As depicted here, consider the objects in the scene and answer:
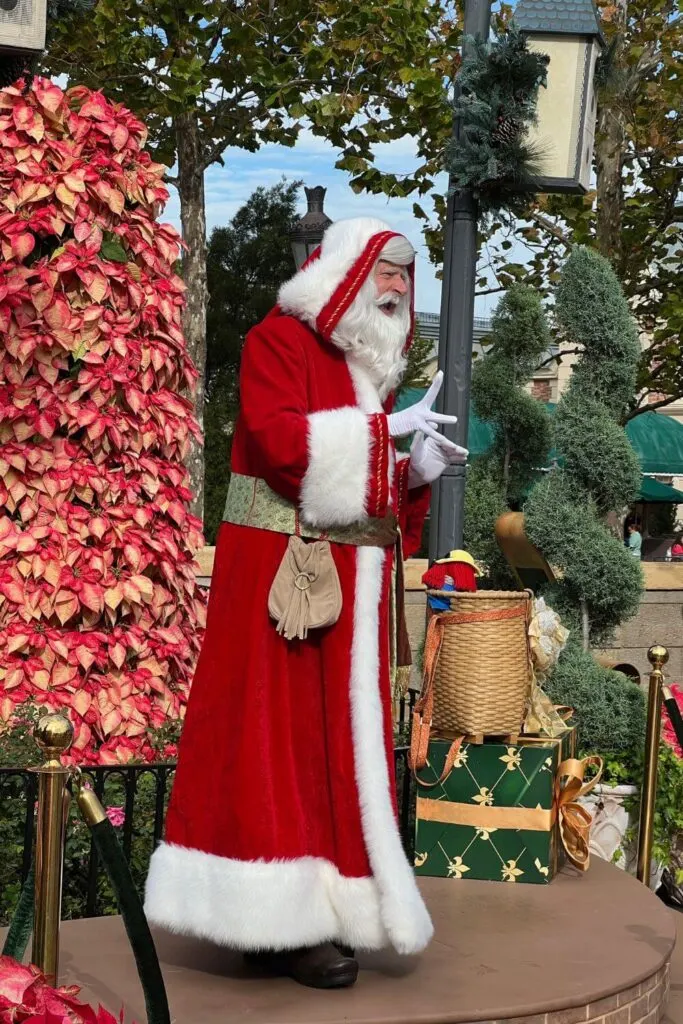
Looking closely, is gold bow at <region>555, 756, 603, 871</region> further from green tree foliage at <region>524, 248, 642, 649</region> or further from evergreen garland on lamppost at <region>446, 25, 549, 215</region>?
evergreen garland on lamppost at <region>446, 25, 549, 215</region>

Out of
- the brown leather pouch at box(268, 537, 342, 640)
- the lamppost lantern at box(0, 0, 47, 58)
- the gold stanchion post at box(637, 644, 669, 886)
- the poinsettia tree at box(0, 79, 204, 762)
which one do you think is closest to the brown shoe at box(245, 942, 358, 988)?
the brown leather pouch at box(268, 537, 342, 640)

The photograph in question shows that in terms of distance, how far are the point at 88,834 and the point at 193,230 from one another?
443 inches

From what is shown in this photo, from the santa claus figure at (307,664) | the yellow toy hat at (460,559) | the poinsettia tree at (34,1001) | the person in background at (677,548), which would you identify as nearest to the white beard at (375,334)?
the santa claus figure at (307,664)

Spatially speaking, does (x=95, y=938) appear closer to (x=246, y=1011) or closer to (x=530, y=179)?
(x=246, y=1011)

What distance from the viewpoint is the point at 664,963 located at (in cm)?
426

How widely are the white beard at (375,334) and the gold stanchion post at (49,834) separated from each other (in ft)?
5.01

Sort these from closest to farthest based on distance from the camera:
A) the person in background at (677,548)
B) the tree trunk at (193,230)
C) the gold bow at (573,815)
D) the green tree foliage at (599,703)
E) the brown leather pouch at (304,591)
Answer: the brown leather pouch at (304,591), the gold bow at (573,815), the green tree foliage at (599,703), the tree trunk at (193,230), the person in background at (677,548)

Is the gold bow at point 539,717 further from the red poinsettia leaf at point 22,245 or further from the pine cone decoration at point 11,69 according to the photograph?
the pine cone decoration at point 11,69

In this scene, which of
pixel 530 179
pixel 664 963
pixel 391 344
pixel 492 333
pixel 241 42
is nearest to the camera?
pixel 391 344

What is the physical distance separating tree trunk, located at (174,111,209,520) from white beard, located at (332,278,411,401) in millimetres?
10745

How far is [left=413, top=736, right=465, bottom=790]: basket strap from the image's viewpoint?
5.03 meters

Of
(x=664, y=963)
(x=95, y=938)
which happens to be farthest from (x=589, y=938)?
(x=95, y=938)

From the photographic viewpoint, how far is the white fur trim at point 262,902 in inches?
141

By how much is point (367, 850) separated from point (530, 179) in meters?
3.22
